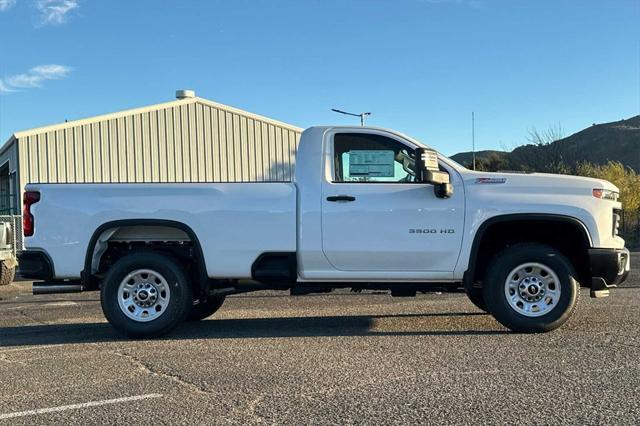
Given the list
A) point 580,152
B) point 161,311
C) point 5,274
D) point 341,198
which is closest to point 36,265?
point 161,311

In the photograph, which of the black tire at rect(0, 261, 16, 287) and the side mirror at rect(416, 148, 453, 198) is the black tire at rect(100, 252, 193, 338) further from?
the black tire at rect(0, 261, 16, 287)

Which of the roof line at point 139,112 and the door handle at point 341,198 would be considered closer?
the door handle at point 341,198

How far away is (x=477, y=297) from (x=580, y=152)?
40.2 metres

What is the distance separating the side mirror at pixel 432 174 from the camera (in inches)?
263

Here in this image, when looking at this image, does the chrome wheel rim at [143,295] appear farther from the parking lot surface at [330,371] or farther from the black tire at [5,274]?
the black tire at [5,274]

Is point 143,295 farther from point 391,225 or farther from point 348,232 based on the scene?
point 391,225

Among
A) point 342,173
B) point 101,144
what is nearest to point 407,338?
point 342,173

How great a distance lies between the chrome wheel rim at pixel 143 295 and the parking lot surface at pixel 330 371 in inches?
12.7

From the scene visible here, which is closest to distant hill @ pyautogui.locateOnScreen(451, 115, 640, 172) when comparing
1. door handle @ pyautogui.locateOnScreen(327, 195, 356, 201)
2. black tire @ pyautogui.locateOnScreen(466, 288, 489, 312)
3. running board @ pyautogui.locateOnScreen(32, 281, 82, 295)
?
black tire @ pyautogui.locateOnScreen(466, 288, 489, 312)

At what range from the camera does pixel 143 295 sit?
6.96 m

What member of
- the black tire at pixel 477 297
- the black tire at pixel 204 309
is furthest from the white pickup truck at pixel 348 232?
the black tire at pixel 204 309

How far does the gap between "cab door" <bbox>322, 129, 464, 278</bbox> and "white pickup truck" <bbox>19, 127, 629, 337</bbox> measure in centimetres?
1

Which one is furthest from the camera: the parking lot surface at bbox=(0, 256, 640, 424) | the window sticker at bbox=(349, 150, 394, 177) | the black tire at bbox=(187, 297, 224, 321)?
the black tire at bbox=(187, 297, 224, 321)

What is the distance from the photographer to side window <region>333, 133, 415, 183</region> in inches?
277
